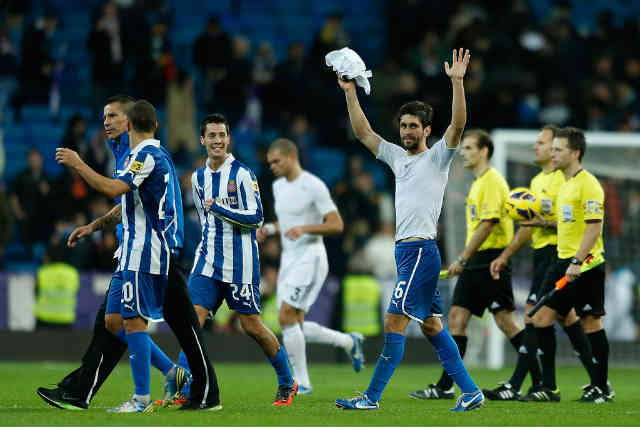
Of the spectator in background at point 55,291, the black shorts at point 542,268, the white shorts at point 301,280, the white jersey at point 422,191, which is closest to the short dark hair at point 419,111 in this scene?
the white jersey at point 422,191

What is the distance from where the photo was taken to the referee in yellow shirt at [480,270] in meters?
9.93

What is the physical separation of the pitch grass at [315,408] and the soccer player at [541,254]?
0.44 metres

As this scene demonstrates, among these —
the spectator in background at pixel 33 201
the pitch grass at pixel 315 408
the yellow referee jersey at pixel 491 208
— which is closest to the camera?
the pitch grass at pixel 315 408

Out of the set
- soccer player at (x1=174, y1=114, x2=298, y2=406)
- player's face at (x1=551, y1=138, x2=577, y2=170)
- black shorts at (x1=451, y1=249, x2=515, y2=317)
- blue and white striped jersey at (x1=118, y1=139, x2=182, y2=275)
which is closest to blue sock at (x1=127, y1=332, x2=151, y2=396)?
blue and white striped jersey at (x1=118, y1=139, x2=182, y2=275)

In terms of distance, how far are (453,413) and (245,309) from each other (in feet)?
5.82

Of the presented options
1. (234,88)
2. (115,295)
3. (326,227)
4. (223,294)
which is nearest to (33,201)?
(234,88)

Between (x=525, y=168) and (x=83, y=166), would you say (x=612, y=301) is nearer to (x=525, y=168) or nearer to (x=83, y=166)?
(x=525, y=168)

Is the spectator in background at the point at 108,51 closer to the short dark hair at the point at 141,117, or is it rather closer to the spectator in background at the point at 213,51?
the spectator in background at the point at 213,51

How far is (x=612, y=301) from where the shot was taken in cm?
1594

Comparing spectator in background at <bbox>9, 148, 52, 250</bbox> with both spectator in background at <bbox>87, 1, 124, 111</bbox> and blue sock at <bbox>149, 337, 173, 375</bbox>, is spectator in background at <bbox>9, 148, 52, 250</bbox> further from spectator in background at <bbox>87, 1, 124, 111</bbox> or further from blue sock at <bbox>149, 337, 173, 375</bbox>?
blue sock at <bbox>149, 337, 173, 375</bbox>

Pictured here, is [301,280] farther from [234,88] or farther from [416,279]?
[234,88]

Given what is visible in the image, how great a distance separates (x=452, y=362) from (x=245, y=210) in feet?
6.40

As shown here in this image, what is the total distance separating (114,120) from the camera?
8258 mm

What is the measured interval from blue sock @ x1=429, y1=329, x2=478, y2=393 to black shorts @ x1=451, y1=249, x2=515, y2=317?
1.79 meters
